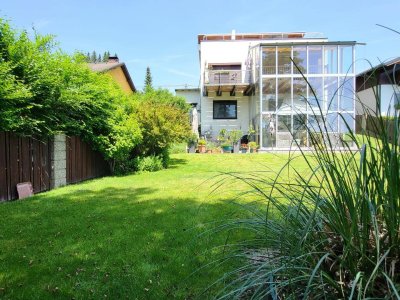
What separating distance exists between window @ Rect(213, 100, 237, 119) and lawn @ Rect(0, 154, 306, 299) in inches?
685

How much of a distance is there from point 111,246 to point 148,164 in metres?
7.65

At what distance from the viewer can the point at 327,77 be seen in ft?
58.1

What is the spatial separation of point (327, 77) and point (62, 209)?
15766 millimetres

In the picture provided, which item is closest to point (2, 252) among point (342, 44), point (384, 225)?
point (384, 225)

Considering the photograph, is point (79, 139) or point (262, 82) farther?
point (262, 82)

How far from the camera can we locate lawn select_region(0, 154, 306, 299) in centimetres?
272

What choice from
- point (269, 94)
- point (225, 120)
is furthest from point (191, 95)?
point (269, 94)

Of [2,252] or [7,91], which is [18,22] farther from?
[2,252]

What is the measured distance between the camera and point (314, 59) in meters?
18.1

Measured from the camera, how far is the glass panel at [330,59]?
17.8 meters

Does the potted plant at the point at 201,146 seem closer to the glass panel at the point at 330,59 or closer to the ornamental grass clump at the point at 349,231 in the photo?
the glass panel at the point at 330,59

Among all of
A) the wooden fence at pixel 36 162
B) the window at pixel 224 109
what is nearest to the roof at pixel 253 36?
the window at pixel 224 109

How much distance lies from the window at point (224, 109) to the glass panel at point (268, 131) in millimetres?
5957

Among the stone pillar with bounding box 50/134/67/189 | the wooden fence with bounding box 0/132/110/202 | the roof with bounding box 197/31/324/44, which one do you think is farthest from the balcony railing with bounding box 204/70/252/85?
the stone pillar with bounding box 50/134/67/189
